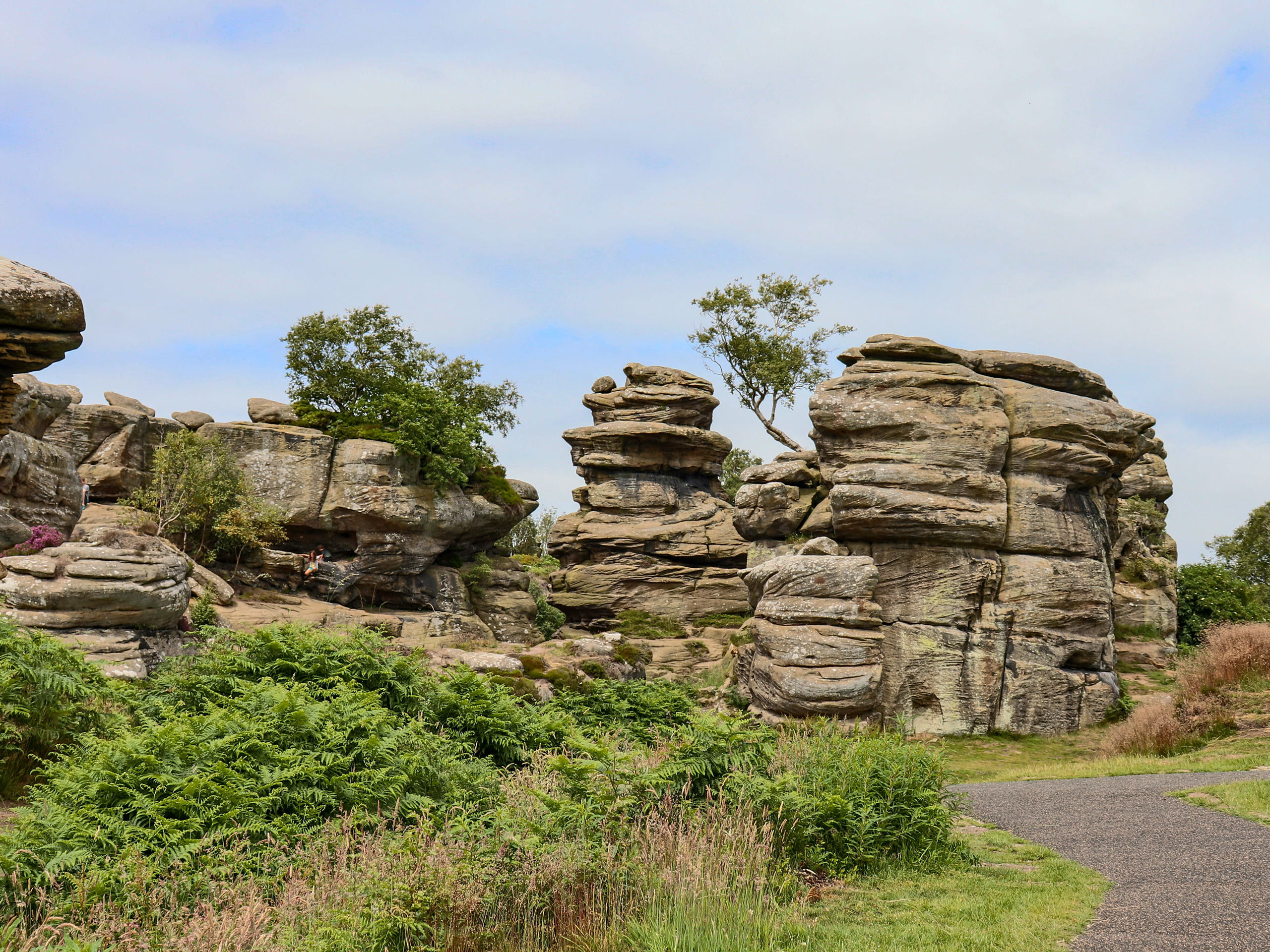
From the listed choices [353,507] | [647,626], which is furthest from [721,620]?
[353,507]

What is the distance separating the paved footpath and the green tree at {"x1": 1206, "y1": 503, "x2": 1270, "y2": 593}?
5033 centimetres

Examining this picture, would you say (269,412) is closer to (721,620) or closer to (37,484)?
(37,484)

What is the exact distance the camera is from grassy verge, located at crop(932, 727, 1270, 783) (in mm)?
16516

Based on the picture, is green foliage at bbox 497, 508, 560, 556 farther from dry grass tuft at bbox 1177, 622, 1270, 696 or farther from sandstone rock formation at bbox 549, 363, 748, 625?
dry grass tuft at bbox 1177, 622, 1270, 696

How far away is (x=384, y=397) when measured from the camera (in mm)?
Result: 38906

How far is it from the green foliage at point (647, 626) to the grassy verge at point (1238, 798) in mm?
30332

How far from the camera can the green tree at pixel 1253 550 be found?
56344mm

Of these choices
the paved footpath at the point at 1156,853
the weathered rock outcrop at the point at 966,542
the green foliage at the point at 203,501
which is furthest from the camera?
the green foliage at the point at 203,501

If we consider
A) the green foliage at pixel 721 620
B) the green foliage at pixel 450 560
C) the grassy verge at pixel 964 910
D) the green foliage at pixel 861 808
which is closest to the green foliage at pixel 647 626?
the green foliage at pixel 721 620

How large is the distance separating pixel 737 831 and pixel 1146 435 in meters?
44.4

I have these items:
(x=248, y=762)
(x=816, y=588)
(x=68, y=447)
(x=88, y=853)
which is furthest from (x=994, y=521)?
(x=68, y=447)

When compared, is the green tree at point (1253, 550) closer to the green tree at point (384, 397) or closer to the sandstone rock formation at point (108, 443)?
the green tree at point (384, 397)

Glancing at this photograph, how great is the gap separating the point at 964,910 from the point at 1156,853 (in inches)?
118

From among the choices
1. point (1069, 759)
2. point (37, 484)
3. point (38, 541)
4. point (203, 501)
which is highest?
point (203, 501)
